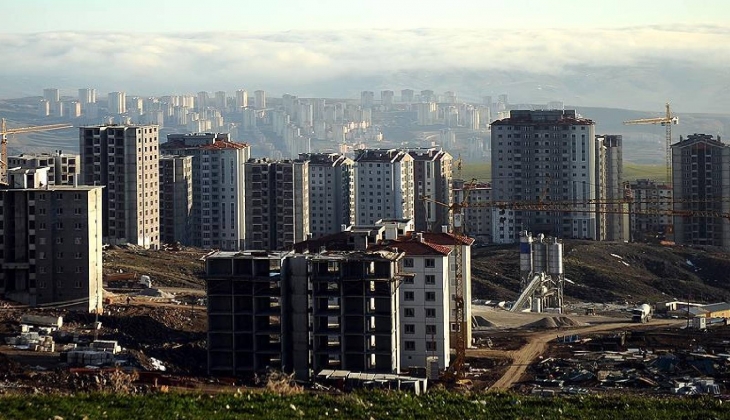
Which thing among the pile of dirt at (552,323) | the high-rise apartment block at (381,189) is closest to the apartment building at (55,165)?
the high-rise apartment block at (381,189)

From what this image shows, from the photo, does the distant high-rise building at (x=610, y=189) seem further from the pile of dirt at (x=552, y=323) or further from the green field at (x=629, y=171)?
the green field at (x=629, y=171)

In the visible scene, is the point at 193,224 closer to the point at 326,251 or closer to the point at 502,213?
the point at 502,213

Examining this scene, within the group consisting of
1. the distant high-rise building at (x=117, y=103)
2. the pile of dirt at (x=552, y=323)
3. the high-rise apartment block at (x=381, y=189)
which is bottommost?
the pile of dirt at (x=552, y=323)

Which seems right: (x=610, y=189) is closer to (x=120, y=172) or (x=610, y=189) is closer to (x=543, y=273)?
(x=543, y=273)

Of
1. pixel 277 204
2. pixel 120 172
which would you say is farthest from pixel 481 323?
pixel 277 204

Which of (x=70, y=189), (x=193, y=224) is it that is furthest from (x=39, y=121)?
(x=70, y=189)

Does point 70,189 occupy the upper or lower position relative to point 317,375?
upper
